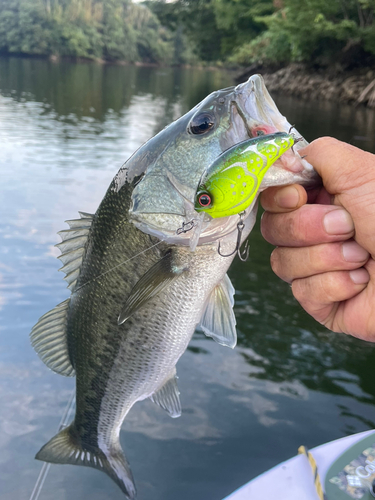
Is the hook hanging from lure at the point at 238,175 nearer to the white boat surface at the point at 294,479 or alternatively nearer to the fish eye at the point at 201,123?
the fish eye at the point at 201,123

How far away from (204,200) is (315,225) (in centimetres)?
51

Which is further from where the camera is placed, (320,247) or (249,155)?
(320,247)

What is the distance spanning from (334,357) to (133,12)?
96.0 metres

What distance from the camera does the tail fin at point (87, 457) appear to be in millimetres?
2098

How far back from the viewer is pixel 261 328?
4840mm

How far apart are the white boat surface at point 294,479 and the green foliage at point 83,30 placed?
60.3m

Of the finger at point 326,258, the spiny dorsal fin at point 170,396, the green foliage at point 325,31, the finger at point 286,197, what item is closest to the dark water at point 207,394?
the spiny dorsal fin at point 170,396

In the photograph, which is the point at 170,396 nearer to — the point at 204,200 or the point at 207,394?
the point at 204,200

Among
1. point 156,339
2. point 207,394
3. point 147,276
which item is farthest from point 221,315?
point 207,394

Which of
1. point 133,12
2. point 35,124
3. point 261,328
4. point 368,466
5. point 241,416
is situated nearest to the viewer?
point 368,466

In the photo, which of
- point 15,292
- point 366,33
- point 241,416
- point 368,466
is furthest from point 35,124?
point 366,33

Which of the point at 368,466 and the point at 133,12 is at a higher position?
the point at 133,12

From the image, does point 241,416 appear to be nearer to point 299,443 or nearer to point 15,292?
point 299,443

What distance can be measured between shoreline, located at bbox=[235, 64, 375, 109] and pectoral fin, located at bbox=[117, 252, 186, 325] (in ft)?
71.6
